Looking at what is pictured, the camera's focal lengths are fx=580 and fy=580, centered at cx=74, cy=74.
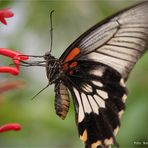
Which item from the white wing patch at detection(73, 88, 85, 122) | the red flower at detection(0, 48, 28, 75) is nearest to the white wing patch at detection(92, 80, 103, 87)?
the white wing patch at detection(73, 88, 85, 122)

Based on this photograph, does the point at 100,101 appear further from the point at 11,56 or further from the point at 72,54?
the point at 11,56

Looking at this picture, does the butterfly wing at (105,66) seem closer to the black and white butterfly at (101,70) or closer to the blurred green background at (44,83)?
the black and white butterfly at (101,70)

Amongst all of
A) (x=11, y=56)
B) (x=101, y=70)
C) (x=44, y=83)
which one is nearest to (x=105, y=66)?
(x=101, y=70)

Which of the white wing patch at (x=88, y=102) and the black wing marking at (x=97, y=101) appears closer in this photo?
the black wing marking at (x=97, y=101)

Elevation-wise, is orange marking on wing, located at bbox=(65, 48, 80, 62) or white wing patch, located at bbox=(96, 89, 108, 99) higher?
orange marking on wing, located at bbox=(65, 48, 80, 62)

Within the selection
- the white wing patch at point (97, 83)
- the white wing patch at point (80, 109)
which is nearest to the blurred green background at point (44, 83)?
the white wing patch at point (80, 109)

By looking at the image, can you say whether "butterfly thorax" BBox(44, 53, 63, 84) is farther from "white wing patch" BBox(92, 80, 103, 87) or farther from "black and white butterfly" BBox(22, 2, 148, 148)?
"white wing patch" BBox(92, 80, 103, 87)
